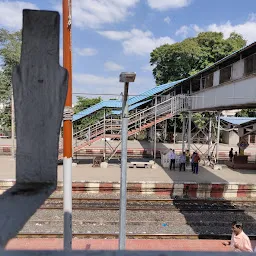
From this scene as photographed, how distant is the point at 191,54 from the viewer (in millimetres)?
36219

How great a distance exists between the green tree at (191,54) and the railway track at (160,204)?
84.3ft

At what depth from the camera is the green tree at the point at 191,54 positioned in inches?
1411

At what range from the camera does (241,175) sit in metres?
16.0

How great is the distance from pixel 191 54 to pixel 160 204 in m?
28.8

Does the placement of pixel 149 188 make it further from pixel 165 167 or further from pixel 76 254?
pixel 76 254

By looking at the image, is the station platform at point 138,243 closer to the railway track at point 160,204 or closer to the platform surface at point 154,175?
the railway track at point 160,204

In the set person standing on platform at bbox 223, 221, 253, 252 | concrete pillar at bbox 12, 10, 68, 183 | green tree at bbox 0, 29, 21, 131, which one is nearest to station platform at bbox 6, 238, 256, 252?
person standing on platform at bbox 223, 221, 253, 252

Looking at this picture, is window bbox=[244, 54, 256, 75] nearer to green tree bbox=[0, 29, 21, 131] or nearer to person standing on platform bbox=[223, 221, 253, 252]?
person standing on platform bbox=[223, 221, 253, 252]

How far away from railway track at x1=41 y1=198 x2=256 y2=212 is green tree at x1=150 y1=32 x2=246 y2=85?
25684mm

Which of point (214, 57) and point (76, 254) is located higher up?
point (214, 57)

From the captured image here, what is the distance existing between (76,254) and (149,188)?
477 inches

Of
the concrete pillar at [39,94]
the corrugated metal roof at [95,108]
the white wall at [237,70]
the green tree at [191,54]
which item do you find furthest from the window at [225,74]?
the green tree at [191,54]

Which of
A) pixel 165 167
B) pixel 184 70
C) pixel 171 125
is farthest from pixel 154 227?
pixel 184 70

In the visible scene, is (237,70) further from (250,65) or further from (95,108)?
(95,108)
